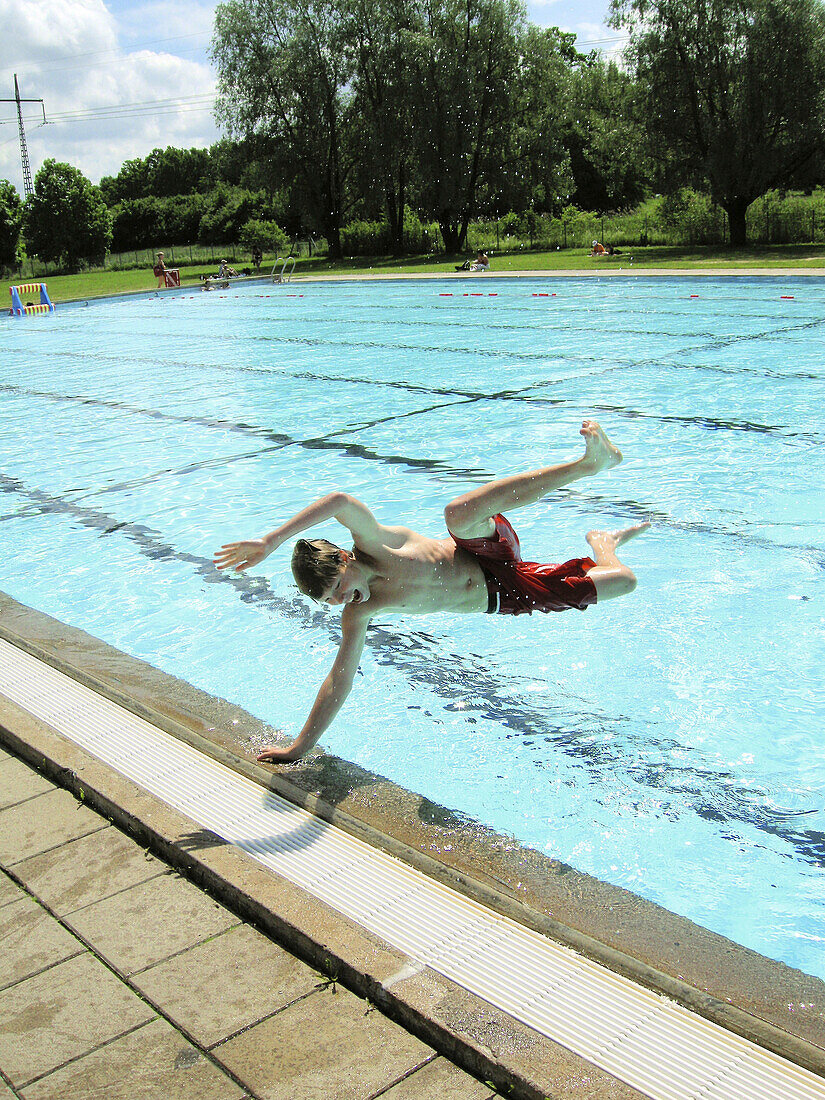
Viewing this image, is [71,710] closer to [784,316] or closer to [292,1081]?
[292,1081]

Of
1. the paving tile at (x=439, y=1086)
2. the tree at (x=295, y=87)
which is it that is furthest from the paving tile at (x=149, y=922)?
the tree at (x=295, y=87)

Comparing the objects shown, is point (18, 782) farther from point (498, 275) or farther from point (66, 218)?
point (66, 218)

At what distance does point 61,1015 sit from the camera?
220 cm

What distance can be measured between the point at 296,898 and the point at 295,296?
24.4 m

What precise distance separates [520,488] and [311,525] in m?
0.81

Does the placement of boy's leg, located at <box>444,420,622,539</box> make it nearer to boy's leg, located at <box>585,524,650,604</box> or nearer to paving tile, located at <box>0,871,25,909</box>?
boy's leg, located at <box>585,524,650,604</box>

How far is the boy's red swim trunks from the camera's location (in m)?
3.71

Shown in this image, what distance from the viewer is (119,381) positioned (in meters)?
13.6

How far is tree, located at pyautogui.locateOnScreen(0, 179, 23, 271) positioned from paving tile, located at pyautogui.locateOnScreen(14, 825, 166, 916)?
57.9 metres

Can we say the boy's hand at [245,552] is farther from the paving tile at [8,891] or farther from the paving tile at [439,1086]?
the paving tile at [439,1086]

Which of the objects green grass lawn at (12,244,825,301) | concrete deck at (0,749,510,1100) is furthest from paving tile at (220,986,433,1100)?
green grass lawn at (12,244,825,301)

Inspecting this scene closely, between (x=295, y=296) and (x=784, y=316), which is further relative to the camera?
(x=295, y=296)

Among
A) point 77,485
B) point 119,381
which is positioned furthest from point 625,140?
point 77,485

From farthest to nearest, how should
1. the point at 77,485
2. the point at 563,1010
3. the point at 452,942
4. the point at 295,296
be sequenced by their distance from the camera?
the point at 295,296 → the point at 77,485 → the point at 452,942 → the point at 563,1010
